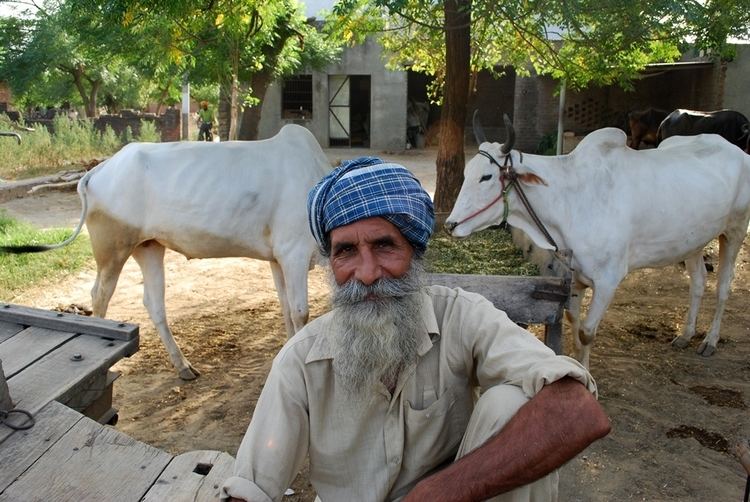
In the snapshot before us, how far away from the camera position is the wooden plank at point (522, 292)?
367 cm

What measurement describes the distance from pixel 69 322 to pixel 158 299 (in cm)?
197

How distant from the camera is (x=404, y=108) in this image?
21.5 meters

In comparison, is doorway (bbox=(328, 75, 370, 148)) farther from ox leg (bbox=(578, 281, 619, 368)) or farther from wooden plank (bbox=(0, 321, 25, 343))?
wooden plank (bbox=(0, 321, 25, 343))

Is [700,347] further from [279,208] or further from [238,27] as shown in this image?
[238,27]

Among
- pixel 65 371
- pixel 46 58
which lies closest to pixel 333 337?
pixel 65 371

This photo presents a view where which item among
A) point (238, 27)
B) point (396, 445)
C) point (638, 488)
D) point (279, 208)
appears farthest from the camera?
point (238, 27)

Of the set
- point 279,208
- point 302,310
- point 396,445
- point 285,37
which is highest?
point 285,37

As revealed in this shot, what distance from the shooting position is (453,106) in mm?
6934

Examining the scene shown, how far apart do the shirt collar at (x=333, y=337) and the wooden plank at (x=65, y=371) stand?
3.64 feet

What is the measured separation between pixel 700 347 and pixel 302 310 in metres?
3.15

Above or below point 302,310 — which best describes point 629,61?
above

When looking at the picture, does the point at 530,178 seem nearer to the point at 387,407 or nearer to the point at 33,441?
the point at 387,407

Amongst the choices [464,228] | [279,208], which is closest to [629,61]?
[464,228]

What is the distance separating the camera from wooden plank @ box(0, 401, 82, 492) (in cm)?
206
